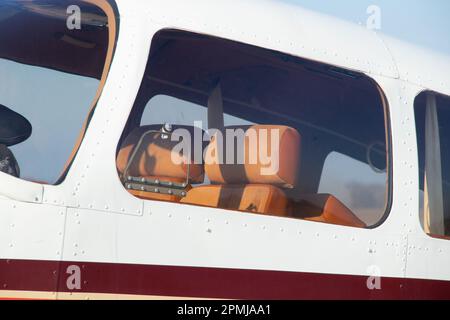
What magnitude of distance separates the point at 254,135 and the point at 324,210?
1.69ft

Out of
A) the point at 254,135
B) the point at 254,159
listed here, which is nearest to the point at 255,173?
the point at 254,159

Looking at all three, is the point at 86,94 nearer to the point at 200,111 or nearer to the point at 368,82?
the point at 200,111

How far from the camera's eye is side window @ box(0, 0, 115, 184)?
3541 millimetres

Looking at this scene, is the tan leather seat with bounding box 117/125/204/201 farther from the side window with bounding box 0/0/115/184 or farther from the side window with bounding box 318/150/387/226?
the side window with bounding box 318/150/387/226

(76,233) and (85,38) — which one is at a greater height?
(85,38)

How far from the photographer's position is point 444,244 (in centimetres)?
425

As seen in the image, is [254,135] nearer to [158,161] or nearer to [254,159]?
[254,159]

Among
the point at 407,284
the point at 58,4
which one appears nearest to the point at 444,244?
the point at 407,284

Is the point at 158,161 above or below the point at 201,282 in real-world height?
above

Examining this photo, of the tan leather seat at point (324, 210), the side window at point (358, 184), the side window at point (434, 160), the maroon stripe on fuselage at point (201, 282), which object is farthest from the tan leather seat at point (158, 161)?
the side window at point (434, 160)

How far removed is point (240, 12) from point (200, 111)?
546 mm

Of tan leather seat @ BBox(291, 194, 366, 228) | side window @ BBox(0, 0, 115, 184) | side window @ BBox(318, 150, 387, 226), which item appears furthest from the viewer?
side window @ BBox(318, 150, 387, 226)

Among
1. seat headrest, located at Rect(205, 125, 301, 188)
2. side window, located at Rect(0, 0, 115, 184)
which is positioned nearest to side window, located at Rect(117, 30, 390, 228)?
seat headrest, located at Rect(205, 125, 301, 188)

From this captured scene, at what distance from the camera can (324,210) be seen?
3.97 m
